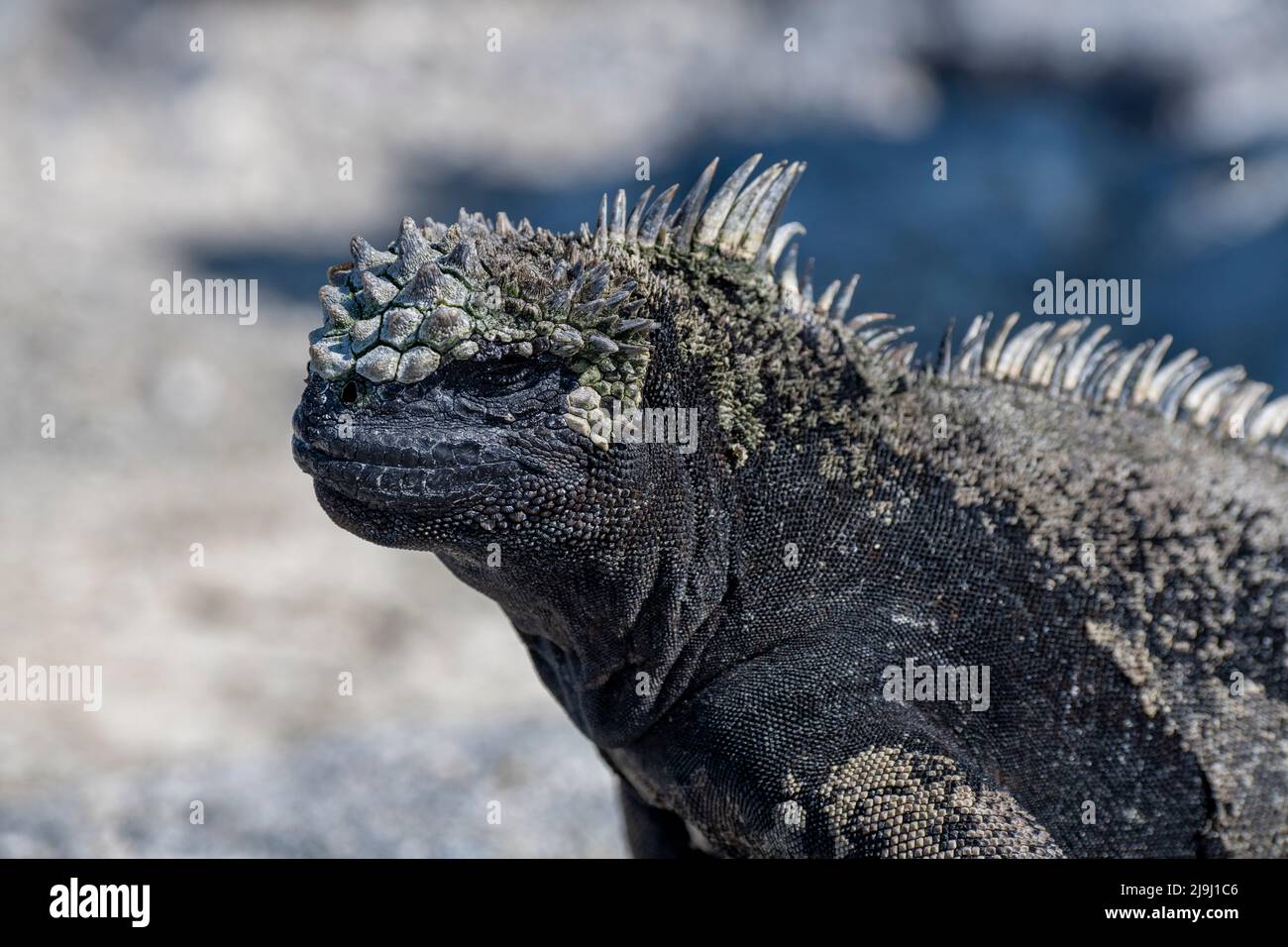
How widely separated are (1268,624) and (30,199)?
21.4 meters

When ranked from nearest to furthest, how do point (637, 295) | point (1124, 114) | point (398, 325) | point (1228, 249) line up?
point (398, 325) < point (637, 295) < point (1228, 249) < point (1124, 114)

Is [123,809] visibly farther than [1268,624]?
Yes

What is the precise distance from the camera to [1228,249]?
18.6 metres

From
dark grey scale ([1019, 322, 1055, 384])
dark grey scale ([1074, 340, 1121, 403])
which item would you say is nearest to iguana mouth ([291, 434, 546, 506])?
dark grey scale ([1019, 322, 1055, 384])

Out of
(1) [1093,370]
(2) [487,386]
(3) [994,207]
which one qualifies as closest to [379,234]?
(3) [994,207]

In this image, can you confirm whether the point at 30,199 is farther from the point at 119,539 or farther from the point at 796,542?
the point at 796,542

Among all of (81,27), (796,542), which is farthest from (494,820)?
(81,27)

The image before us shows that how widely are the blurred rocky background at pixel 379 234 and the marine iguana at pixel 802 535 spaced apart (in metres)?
3.76

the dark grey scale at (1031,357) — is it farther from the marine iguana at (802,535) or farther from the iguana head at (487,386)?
the iguana head at (487,386)

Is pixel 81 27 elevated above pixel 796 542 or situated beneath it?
elevated above

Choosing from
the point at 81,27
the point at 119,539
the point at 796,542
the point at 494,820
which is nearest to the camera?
the point at 796,542

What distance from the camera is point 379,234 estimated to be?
21.1m

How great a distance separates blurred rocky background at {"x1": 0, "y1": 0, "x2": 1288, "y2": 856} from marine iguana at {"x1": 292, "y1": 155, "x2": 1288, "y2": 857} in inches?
148

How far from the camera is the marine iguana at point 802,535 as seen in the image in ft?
11.5
